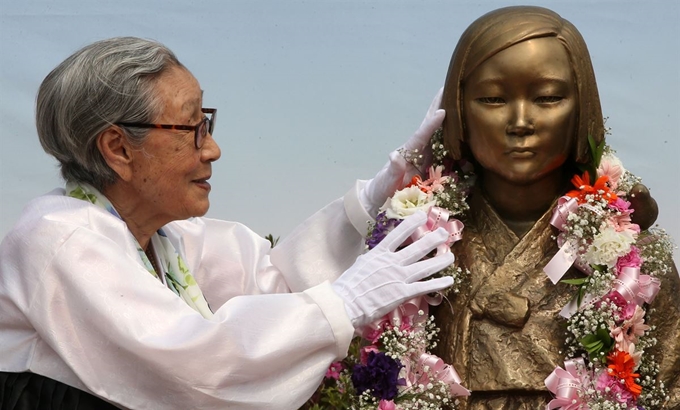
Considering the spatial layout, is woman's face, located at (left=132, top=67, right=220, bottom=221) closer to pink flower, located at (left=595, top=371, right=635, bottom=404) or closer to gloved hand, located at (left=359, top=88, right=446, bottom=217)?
gloved hand, located at (left=359, top=88, right=446, bottom=217)

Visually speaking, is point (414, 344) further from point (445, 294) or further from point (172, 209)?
point (172, 209)

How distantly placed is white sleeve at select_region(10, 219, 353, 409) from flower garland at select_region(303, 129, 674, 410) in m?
0.28

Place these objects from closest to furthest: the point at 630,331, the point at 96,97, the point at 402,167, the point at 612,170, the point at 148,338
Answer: the point at 148,338 < the point at 96,97 < the point at 630,331 < the point at 612,170 < the point at 402,167

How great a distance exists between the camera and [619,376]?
2.76m

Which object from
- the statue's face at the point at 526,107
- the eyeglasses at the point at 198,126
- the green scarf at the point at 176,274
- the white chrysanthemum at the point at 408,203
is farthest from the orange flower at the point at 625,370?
the eyeglasses at the point at 198,126

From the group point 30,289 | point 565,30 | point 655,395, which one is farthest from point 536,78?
point 30,289

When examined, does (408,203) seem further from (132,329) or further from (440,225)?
(132,329)

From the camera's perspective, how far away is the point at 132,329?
2.54 meters

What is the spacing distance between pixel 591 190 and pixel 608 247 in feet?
0.58

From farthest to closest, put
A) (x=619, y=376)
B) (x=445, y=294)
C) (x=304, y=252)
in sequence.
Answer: (x=304, y=252) → (x=445, y=294) → (x=619, y=376)

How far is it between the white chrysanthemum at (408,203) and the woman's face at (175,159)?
0.53 m

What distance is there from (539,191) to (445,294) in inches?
15.2

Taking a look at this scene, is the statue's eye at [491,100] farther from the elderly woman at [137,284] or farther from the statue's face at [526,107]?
the elderly woman at [137,284]

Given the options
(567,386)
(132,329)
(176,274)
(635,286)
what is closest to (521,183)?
(635,286)
